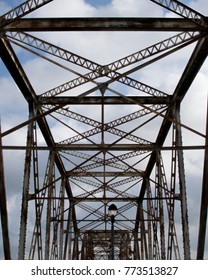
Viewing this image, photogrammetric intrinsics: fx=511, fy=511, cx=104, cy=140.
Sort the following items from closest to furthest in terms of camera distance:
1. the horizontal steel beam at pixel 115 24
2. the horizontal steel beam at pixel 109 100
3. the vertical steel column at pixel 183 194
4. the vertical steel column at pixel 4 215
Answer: the horizontal steel beam at pixel 115 24 → the vertical steel column at pixel 4 215 → the vertical steel column at pixel 183 194 → the horizontal steel beam at pixel 109 100

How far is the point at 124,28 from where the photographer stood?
53.0ft

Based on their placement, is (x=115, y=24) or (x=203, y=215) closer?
(x=115, y=24)

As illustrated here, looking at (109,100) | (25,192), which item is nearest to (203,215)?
(109,100)

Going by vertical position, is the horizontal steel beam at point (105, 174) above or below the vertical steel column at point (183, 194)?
above

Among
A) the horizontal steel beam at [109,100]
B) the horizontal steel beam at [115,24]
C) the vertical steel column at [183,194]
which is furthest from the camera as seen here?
the horizontal steel beam at [109,100]

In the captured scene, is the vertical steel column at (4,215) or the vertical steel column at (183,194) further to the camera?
the vertical steel column at (183,194)

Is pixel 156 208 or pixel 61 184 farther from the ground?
pixel 61 184

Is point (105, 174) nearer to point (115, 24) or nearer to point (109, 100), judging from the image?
point (109, 100)

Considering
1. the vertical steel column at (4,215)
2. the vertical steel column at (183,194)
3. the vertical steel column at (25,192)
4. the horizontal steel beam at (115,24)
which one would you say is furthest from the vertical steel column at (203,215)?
the vertical steel column at (25,192)

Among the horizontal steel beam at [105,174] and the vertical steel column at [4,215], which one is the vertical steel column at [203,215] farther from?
the horizontal steel beam at [105,174]

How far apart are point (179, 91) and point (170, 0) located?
7.38 m
